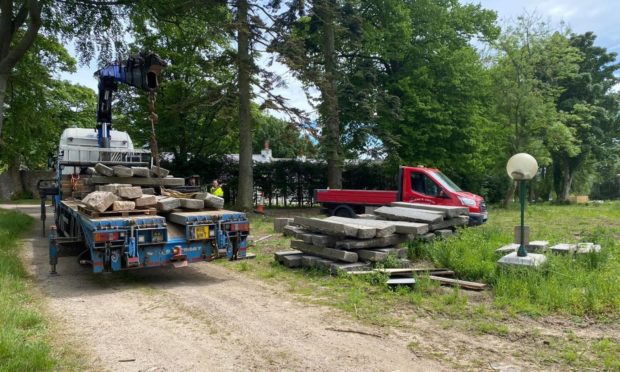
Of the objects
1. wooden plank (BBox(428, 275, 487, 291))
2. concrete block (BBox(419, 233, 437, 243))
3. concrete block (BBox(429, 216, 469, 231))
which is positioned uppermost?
concrete block (BBox(429, 216, 469, 231))

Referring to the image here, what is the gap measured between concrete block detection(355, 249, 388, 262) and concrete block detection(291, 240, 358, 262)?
23 centimetres

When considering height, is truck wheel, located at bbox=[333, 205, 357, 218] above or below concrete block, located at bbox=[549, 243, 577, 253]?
above

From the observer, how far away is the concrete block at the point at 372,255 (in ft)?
28.9

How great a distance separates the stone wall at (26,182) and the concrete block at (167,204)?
35.4m

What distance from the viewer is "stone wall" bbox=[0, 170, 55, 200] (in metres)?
39.3

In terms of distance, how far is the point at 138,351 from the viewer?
5.07 metres

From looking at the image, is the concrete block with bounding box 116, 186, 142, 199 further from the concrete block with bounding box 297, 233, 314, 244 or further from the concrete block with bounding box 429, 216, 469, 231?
the concrete block with bounding box 429, 216, 469, 231

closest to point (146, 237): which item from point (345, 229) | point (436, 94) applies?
point (345, 229)

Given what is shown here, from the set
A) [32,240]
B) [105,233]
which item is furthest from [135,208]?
[32,240]

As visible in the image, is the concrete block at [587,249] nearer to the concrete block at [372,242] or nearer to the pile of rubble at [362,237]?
the pile of rubble at [362,237]

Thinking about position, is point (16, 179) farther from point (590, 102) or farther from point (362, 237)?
point (590, 102)

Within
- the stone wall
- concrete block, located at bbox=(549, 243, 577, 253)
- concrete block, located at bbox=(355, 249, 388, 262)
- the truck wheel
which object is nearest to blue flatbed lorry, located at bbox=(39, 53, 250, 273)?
concrete block, located at bbox=(355, 249, 388, 262)

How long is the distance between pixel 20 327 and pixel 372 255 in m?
5.55

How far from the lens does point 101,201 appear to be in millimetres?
7855
